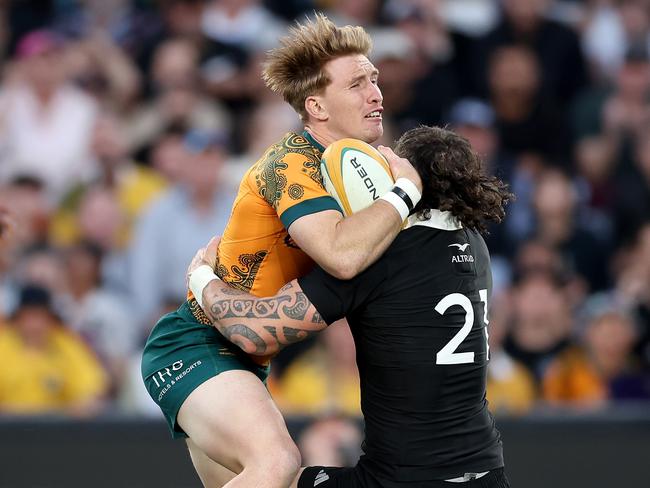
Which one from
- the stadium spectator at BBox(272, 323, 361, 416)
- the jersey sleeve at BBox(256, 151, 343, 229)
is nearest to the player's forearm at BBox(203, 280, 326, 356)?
the jersey sleeve at BBox(256, 151, 343, 229)

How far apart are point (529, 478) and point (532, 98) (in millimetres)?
3731

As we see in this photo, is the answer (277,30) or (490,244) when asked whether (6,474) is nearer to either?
(490,244)

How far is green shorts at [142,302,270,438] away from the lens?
466cm

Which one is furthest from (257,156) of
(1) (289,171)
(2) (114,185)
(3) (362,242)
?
(3) (362,242)

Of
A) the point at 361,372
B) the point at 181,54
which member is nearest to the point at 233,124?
the point at 181,54

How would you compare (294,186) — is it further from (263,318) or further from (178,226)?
(178,226)

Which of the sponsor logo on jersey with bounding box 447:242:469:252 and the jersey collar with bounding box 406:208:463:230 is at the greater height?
the jersey collar with bounding box 406:208:463:230

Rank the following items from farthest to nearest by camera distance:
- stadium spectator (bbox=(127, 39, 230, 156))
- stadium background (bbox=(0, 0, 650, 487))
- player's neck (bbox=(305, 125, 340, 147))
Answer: stadium spectator (bbox=(127, 39, 230, 156)) < stadium background (bbox=(0, 0, 650, 487)) < player's neck (bbox=(305, 125, 340, 147))

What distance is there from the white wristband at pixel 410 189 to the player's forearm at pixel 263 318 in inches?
20.8

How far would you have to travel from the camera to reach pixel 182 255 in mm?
8727

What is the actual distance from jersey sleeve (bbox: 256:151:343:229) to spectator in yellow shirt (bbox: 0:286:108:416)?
363cm

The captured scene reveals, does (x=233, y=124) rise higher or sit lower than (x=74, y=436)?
higher

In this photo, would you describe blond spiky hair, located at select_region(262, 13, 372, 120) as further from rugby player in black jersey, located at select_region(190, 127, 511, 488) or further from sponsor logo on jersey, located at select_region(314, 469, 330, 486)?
sponsor logo on jersey, located at select_region(314, 469, 330, 486)

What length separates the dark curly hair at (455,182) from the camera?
439 centimetres
